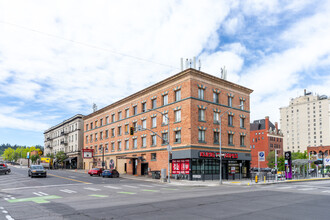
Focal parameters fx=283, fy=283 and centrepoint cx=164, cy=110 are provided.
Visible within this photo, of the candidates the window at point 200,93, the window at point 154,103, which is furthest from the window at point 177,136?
the window at point 154,103

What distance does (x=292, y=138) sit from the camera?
166625 millimetres

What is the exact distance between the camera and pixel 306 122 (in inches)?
6339

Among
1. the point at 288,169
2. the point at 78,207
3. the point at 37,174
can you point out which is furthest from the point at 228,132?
the point at 78,207

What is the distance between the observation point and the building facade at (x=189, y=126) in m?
40.6

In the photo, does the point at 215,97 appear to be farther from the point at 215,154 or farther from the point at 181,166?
the point at 181,166

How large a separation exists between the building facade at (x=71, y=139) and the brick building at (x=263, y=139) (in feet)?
231

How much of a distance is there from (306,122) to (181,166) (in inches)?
5617

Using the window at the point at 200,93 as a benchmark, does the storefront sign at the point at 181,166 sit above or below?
below

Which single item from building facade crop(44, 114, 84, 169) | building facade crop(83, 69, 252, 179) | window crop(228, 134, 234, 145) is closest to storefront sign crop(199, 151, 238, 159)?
building facade crop(83, 69, 252, 179)

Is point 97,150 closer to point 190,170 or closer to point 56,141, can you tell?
point 190,170

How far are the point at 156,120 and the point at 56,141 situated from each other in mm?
71893

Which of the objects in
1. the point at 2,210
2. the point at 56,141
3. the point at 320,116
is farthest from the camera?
the point at 320,116

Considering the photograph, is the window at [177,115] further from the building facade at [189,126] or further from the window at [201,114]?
the window at [201,114]

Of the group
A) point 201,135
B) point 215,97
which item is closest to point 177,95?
point 215,97
